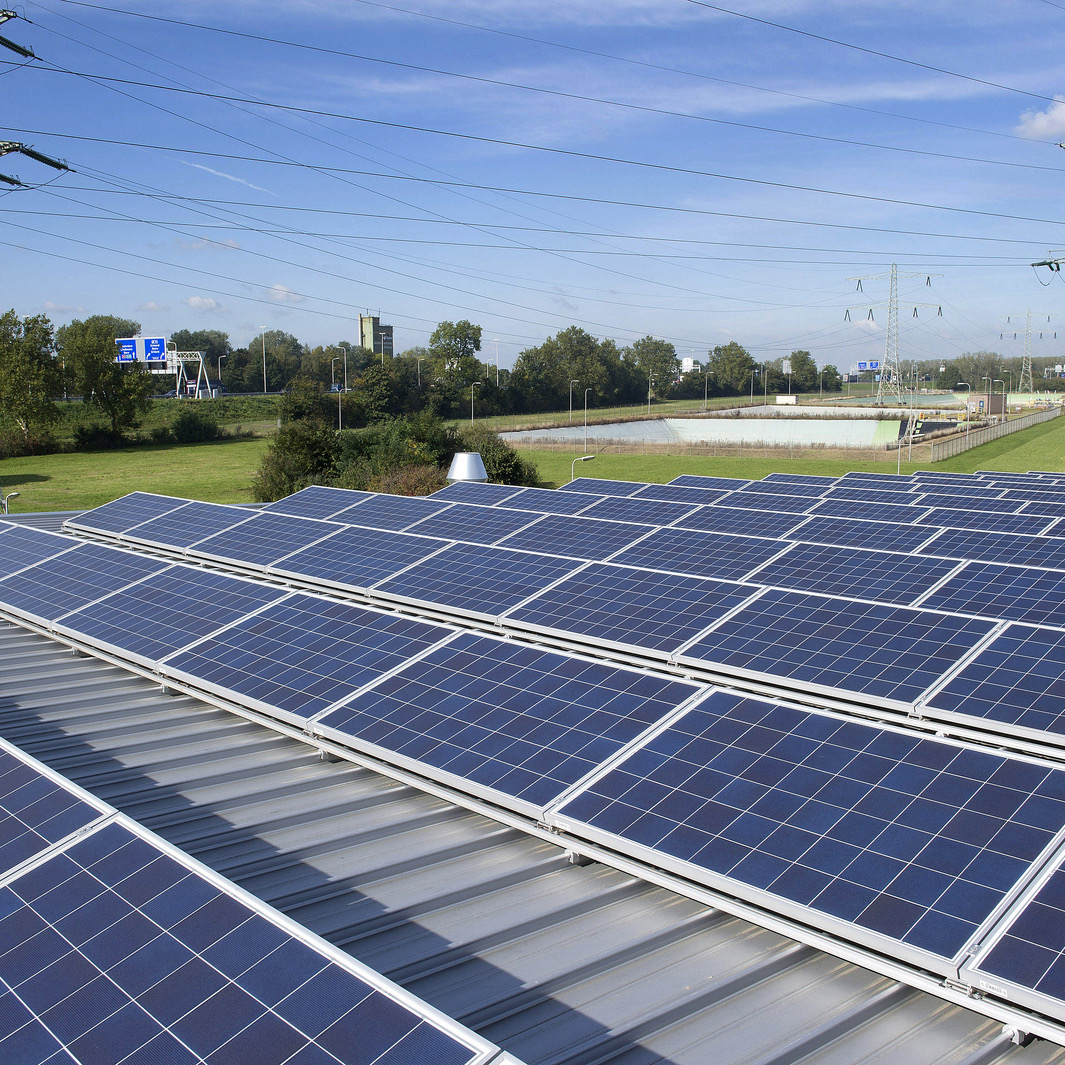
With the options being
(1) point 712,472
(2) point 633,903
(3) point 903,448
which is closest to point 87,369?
(1) point 712,472

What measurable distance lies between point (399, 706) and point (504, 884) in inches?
113

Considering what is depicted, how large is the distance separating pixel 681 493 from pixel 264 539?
58.7ft

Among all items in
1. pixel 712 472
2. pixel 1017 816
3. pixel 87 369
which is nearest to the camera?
pixel 1017 816

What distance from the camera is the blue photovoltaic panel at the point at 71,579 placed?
15.6 metres

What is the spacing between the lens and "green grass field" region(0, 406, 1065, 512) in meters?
70.9

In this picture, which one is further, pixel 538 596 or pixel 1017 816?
pixel 538 596

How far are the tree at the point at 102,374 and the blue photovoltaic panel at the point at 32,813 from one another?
108228mm

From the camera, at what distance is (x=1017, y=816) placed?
6371 mm

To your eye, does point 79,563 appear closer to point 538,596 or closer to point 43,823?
point 538,596

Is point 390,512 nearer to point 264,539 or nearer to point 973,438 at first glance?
point 264,539

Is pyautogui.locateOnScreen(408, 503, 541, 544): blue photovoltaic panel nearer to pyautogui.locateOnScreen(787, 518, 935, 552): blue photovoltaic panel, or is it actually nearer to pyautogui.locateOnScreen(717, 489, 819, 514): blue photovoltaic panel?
pyautogui.locateOnScreen(787, 518, 935, 552): blue photovoltaic panel

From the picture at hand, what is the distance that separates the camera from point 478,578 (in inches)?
608

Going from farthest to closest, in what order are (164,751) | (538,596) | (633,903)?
(538,596) → (164,751) → (633,903)

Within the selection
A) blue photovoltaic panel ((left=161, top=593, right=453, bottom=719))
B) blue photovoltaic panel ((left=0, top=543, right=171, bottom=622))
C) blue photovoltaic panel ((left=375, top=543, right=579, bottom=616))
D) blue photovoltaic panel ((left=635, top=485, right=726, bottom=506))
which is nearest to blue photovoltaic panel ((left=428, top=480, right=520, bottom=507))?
blue photovoltaic panel ((left=635, top=485, right=726, bottom=506))
